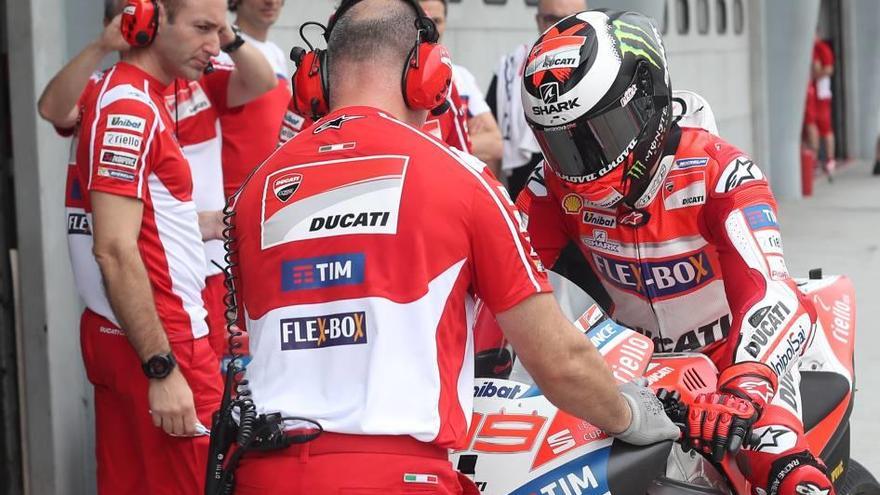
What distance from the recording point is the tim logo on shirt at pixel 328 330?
95.5 inches

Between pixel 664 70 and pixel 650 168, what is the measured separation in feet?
0.80

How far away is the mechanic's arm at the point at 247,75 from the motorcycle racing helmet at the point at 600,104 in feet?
6.35

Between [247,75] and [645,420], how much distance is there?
2833 millimetres

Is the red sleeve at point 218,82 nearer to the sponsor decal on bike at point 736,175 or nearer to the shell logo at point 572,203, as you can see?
the shell logo at point 572,203

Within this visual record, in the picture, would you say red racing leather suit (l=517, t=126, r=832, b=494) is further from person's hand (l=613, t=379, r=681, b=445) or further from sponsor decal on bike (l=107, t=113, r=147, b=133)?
sponsor decal on bike (l=107, t=113, r=147, b=133)

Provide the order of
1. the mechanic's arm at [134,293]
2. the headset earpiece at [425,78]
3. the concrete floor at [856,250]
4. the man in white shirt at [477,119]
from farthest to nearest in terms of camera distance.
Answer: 1. the concrete floor at [856,250]
2. the man in white shirt at [477,119]
3. the mechanic's arm at [134,293]
4. the headset earpiece at [425,78]

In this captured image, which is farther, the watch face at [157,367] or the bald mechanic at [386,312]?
the watch face at [157,367]

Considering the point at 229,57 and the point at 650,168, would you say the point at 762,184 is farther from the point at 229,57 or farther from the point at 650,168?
the point at 229,57

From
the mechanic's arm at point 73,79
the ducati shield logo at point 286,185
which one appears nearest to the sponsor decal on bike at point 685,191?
the ducati shield logo at point 286,185

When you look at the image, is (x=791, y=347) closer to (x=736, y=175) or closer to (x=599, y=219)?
(x=736, y=175)

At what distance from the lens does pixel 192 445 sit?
13.7 feet

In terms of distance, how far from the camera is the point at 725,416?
275cm

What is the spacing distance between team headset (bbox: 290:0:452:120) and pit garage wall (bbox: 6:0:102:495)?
223 cm

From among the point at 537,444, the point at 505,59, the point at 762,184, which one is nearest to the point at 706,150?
the point at 762,184
